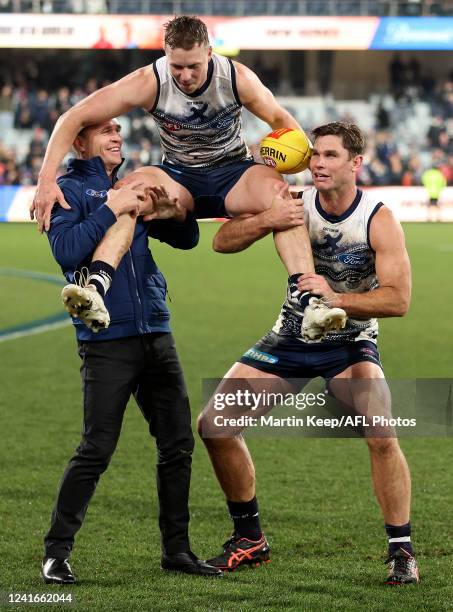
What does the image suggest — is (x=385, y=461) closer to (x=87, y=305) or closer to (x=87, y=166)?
(x=87, y=305)

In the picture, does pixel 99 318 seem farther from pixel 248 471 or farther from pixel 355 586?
pixel 355 586

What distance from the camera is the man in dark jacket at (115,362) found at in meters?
5.45

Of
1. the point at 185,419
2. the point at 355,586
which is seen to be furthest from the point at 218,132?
the point at 355,586

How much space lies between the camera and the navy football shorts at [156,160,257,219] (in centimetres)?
638

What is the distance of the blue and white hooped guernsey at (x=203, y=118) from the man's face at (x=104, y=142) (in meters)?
0.43

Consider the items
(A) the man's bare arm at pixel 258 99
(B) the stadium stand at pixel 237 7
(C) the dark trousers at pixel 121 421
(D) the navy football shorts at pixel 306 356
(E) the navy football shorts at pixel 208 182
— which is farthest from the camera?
(B) the stadium stand at pixel 237 7

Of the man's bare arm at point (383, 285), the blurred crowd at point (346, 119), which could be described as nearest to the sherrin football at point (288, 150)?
the man's bare arm at point (383, 285)

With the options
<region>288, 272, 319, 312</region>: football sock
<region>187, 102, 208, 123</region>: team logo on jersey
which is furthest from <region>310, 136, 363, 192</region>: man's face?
<region>187, 102, 208, 123</region>: team logo on jersey

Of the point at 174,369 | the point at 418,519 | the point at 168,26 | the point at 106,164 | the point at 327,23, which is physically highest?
the point at 327,23

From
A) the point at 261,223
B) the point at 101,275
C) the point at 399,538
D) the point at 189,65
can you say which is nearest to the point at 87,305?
the point at 101,275

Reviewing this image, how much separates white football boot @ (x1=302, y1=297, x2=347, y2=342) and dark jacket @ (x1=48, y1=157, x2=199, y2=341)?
0.73 metres

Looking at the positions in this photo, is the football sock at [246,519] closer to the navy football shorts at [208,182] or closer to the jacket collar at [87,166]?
the navy football shorts at [208,182]

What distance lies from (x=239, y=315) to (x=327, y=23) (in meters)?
24.7

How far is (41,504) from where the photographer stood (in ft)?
23.1
